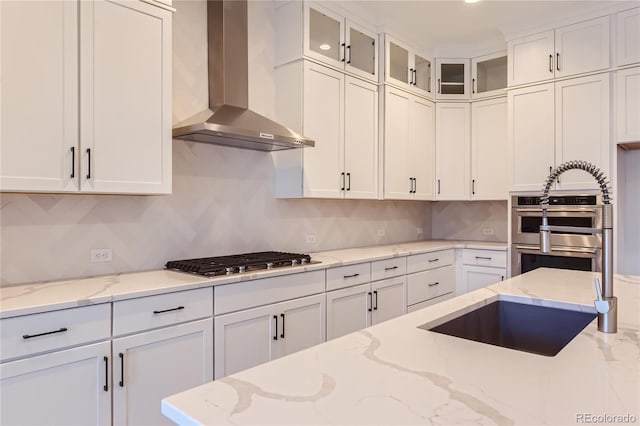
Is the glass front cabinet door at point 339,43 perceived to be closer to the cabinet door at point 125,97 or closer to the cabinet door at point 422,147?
the cabinet door at point 422,147

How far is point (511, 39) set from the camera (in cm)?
392

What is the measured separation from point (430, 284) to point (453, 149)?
4.75 ft

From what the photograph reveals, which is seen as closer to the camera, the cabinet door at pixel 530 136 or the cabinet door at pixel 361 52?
the cabinet door at pixel 361 52

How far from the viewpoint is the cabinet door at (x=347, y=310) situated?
2.90 meters

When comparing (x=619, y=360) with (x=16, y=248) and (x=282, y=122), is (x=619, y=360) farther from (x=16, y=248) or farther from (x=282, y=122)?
(x=282, y=122)

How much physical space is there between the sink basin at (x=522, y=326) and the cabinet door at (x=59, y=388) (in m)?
1.45

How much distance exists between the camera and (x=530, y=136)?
151 inches

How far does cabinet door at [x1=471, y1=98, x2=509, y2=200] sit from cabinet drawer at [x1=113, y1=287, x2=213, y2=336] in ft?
10.2

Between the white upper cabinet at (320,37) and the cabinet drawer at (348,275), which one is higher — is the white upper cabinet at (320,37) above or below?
above

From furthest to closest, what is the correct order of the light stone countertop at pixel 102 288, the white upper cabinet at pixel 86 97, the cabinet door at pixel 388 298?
the cabinet door at pixel 388 298 < the white upper cabinet at pixel 86 97 < the light stone countertop at pixel 102 288

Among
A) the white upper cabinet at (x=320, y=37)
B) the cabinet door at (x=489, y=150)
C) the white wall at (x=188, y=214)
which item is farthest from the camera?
the cabinet door at (x=489, y=150)

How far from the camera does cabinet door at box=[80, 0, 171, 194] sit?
202 cm

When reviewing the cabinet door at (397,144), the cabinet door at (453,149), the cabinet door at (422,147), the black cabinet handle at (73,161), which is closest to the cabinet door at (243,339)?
the black cabinet handle at (73,161)

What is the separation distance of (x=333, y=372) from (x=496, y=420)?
1.14 ft
